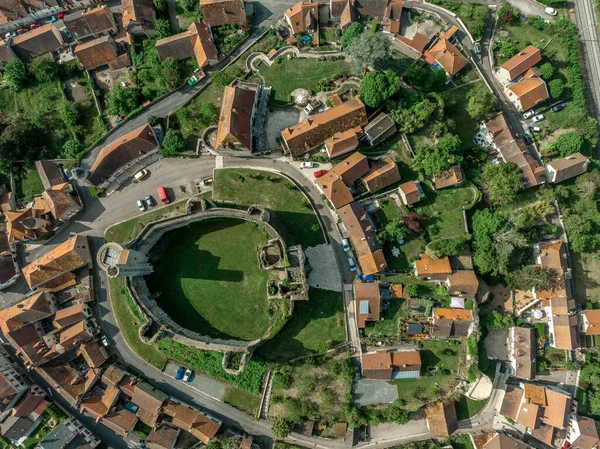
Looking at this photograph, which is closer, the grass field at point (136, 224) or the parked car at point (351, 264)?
the parked car at point (351, 264)

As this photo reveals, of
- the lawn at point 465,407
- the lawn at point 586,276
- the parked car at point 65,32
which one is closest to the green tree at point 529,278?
the lawn at point 586,276

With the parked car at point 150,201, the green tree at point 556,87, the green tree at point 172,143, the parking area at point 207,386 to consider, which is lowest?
the parking area at point 207,386

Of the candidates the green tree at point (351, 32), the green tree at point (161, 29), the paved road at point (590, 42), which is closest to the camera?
the green tree at point (351, 32)

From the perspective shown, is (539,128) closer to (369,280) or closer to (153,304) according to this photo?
(369,280)

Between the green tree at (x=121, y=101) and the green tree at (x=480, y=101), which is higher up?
the green tree at (x=121, y=101)

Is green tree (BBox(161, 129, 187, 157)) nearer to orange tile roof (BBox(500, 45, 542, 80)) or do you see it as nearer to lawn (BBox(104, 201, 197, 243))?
lawn (BBox(104, 201, 197, 243))

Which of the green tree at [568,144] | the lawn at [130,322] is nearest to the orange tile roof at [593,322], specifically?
the green tree at [568,144]

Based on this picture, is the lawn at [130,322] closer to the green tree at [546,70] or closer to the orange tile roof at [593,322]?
the orange tile roof at [593,322]

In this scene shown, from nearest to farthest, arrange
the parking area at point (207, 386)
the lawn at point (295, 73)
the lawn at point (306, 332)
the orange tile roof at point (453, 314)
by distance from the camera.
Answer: the orange tile roof at point (453, 314)
the lawn at point (306, 332)
the parking area at point (207, 386)
the lawn at point (295, 73)
